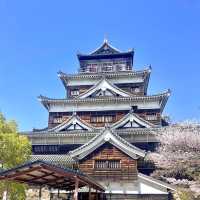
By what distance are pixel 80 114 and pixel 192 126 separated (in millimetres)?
12226

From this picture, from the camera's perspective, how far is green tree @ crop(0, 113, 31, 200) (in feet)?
51.7

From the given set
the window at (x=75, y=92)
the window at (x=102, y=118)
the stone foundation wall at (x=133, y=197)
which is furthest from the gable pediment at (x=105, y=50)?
the stone foundation wall at (x=133, y=197)

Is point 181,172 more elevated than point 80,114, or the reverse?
point 80,114

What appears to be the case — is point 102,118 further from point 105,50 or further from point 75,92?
point 105,50

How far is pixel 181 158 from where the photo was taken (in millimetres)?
21422

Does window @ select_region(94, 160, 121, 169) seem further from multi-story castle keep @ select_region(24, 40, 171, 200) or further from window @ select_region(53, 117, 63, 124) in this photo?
window @ select_region(53, 117, 63, 124)

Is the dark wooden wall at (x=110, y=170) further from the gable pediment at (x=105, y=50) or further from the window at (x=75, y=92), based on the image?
the gable pediment at (x=105, y=50)

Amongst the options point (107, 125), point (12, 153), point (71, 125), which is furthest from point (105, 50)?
point (12, 153)

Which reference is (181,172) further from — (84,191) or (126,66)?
(126,66)

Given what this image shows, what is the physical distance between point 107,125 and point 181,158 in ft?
19.1

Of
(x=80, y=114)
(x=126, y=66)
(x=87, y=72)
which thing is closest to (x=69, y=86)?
(x=87, y=72)

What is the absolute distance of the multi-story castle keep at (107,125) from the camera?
70.8 ft

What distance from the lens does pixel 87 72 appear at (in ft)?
122

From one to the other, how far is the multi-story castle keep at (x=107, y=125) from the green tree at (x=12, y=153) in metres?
6.10
